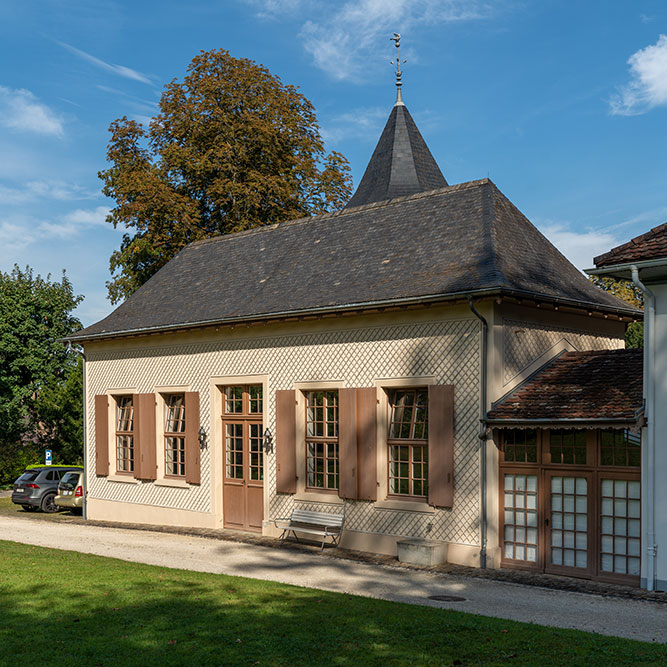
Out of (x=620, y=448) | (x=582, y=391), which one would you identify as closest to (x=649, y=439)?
(x=620, y=448)

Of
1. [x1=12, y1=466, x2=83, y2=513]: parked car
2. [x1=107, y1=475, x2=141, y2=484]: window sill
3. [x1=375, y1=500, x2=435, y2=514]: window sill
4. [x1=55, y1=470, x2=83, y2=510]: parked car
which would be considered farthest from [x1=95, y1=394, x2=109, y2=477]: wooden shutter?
[x1=375, y1=500, x2=435, y2=514]: window sill

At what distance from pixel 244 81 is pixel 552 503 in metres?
21.3

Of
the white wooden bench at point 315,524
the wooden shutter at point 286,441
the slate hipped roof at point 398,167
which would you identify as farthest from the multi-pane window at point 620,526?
the slate hipped roof at point 398,167

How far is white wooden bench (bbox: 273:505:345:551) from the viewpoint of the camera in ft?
49.8

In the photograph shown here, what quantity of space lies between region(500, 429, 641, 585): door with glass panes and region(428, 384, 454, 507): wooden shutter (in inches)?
34.2

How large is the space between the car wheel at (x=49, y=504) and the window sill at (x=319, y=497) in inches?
435

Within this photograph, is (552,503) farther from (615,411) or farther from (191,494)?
(191,494)

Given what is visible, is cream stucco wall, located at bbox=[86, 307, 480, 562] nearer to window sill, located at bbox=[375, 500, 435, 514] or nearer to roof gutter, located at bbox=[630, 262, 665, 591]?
window sill, located at bbox=[375, 500, 435, 514]

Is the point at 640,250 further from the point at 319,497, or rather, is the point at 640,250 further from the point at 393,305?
the point at 319,497

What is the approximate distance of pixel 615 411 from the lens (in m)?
11.8

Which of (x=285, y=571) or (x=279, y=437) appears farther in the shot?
(x=279, y=437)

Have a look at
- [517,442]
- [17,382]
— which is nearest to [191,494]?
[517,442]

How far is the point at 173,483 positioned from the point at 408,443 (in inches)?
272

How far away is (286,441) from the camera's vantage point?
16.4m
